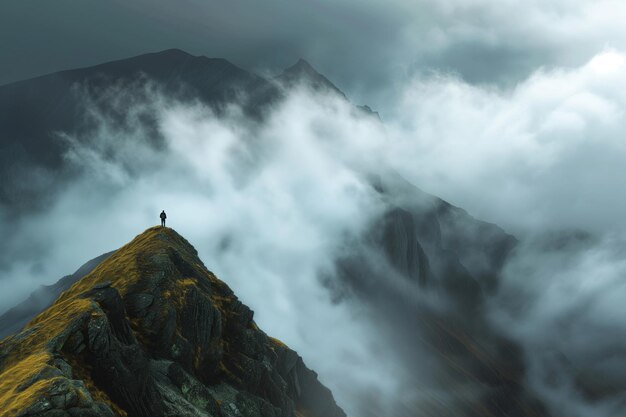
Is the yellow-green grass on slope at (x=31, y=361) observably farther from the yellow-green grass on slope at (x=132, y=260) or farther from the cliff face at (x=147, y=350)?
the yellow-green grass on slope at (x=132, y=260)

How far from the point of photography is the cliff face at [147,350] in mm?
43750

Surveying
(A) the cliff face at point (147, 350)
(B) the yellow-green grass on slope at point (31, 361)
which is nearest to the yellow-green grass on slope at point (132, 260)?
(A) the cliff face at point (147, 350)

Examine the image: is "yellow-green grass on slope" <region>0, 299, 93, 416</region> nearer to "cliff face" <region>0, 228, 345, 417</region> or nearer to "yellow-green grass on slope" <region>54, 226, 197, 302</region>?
"cliff face" <region>0, 228, 345, 417</region>

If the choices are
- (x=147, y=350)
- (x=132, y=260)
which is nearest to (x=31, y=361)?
(x=147, y=350)

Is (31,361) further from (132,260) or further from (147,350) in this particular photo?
(132,260)

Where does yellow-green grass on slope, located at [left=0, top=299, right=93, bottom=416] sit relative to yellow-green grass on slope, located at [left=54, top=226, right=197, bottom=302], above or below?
below

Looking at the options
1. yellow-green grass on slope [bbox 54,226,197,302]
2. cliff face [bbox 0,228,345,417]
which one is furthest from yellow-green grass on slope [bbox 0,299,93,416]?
yellow-green grass on slope [bbox 54,226,197,302]

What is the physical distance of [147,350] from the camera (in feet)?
214

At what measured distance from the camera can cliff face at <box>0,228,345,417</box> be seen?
43.8 metres

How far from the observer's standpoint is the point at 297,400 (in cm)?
11494

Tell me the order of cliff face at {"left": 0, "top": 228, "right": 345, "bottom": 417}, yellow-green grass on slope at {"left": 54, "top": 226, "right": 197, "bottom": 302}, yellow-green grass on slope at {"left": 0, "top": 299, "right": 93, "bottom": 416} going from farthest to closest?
yellow-green grass on slope at {"left": 54, "top": 226, "right": 197, "bottom": 302}, cliff face at {"left": 0, "top": 228, "right": 345, "bottom": 417}, yellow-green grass on slope at {"left": 0, "top": 299, "right": 93, "bottom": 416}

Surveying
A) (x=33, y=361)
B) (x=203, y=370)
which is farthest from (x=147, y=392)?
(x=203, y=370)

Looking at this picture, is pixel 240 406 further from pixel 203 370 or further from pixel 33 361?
pixel 33 361

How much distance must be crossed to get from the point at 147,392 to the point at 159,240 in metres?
35.3
